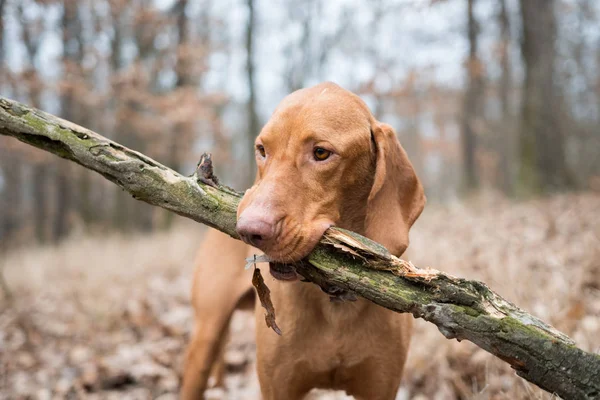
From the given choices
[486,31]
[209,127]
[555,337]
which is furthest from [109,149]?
[486,31]

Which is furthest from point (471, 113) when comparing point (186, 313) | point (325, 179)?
point (325, 179)

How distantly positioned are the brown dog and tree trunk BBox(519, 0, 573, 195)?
8775 mm

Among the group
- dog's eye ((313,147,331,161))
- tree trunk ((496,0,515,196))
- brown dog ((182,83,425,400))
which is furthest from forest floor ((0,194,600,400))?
tree trunk ((496,0,515,196))

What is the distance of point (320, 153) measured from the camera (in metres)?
2.35

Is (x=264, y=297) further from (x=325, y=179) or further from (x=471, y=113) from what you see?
(x=471, y=113)

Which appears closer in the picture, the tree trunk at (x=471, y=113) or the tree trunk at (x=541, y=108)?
the tree trunk at (x=541, y=108)

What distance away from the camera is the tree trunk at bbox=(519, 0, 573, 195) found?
10102mm

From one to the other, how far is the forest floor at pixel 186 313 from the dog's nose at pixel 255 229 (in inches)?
67.8

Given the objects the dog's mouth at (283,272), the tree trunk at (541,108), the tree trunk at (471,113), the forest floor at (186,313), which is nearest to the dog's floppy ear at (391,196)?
the dog's mouth at (283,272)

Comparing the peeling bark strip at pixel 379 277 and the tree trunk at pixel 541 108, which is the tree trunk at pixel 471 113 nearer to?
the tree trunk at pixel 541 108

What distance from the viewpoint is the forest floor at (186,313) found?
12.7ft

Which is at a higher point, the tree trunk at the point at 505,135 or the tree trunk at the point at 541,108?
the tree trunk at the point at 505,135

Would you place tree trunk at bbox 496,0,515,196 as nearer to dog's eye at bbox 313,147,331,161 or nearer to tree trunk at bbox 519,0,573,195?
tree trunk at bbox 519,0,573,195

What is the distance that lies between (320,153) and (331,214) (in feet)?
0.97
